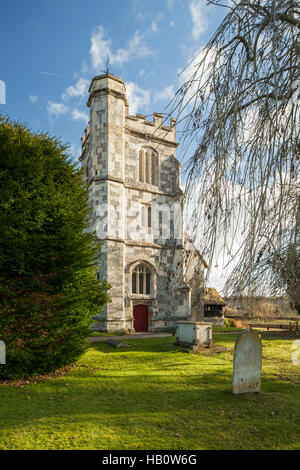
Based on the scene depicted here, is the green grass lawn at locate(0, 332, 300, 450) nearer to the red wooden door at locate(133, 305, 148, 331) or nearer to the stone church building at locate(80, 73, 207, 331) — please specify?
the stone church building at locate(80, 73, 207, 331)

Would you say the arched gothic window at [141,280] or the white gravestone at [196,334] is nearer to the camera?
the white gravestone at [196,334]

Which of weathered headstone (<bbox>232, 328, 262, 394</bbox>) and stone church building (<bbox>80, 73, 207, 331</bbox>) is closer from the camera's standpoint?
weathered headstone (<bbox>232, 328, 262, 394</bbox>)

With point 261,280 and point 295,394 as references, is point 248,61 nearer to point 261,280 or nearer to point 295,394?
point 261,280

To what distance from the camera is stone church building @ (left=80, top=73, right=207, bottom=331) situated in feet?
61.0

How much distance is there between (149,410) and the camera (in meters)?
5.73

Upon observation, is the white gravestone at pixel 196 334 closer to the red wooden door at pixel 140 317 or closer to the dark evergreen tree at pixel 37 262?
the dark evergreen tree at pixel 37 262

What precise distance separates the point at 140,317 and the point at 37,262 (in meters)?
13.7

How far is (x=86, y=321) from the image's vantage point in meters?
8.77

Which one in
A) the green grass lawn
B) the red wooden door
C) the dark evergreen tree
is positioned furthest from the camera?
the red wooden door

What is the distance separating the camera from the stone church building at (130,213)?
18.6 m

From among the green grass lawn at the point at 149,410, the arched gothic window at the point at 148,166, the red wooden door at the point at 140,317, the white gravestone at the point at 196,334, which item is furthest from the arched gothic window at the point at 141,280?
the green grass lawn at the point at 149,410

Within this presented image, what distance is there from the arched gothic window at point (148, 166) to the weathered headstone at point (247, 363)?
16263mm

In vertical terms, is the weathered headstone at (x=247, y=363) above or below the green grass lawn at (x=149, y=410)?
above

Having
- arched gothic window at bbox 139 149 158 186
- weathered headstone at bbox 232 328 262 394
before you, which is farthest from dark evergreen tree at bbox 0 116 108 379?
arched gothic window at bbox 139 149 158 186
